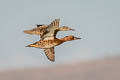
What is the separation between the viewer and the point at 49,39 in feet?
52.1

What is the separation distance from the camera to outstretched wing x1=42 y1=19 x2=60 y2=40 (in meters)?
14.8

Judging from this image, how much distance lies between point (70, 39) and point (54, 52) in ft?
7.18

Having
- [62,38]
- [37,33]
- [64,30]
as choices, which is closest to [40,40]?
[37,33]

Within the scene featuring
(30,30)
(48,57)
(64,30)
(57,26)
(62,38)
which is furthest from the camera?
(48,57)

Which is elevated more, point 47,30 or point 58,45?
point 47,30

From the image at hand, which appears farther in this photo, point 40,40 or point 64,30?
point 40,40

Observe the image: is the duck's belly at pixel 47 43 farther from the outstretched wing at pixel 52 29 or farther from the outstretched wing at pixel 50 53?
the outstretched wing at pixel 50 53

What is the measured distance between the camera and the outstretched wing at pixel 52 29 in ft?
48.6

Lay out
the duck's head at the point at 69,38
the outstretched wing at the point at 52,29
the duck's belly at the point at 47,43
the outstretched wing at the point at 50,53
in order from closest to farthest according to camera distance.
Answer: the outstretched wing at the point at 52,29 < the duck's belly at the point at 47,43 < the duck's head at the point at 69,38 < the outstretched wing at the point at 50,53

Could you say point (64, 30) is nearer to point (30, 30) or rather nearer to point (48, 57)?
point (30, 30)

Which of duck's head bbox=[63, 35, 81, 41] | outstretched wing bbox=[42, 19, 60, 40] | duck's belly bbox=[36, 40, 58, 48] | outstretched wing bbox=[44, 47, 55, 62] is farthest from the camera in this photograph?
outstretched wing bbox=[44, 47, 55, 62]

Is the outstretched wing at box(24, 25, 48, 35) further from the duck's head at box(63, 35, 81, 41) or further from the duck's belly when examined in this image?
the duck's head at box(63, 35, 81, 41)

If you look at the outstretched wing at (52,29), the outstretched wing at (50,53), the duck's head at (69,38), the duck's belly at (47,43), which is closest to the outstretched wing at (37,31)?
the outstretched wing at (52,29)

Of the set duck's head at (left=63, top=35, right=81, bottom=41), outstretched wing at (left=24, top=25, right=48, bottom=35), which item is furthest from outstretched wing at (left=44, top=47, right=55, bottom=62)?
outstretched wing at (left=24, top=25, right=48, bottom=35)
